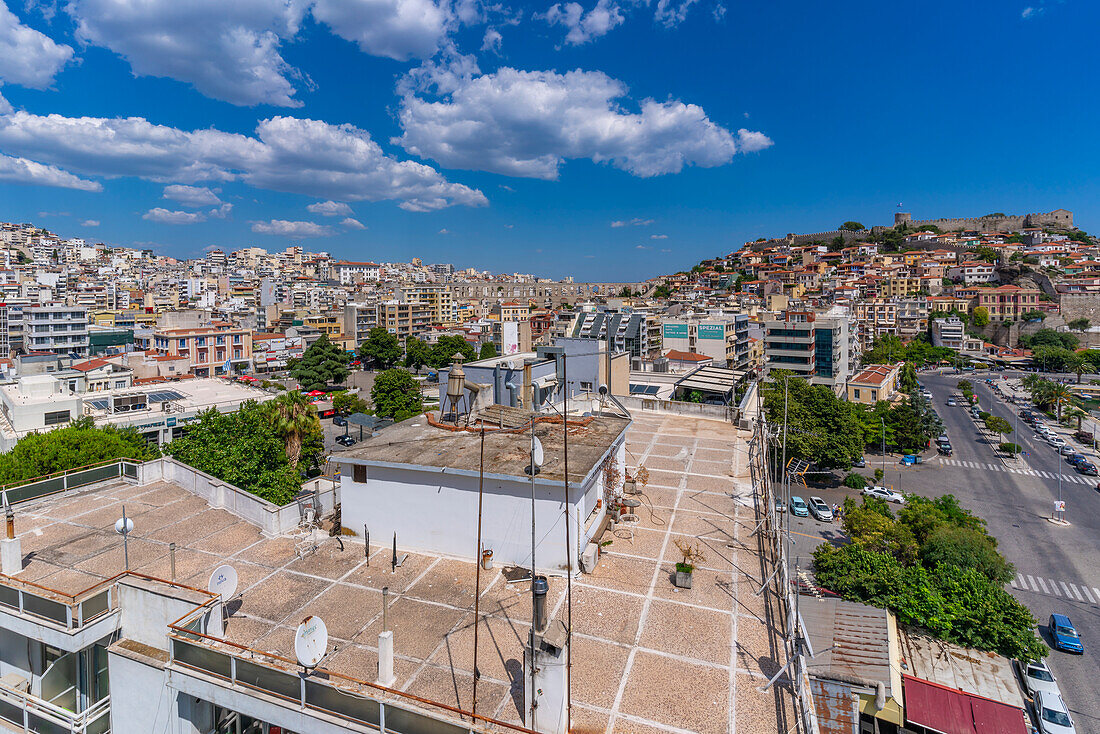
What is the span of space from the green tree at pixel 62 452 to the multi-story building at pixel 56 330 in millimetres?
57343

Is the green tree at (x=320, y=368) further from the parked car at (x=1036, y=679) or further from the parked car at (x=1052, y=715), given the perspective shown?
the parked car at (x=1052, y=715)

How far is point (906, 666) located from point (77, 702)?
21.7m

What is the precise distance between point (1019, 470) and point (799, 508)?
2627cm

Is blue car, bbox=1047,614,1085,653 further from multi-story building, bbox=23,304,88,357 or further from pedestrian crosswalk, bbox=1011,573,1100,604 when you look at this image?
multi-story building, bbox=23,304,88,357

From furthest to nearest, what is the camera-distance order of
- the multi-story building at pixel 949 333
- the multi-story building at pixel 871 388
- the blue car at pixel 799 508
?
1. the multi-story building at pixel 949 333
2. the multi-story building at pixel 871 388
3. the blue car at pixel 799 508

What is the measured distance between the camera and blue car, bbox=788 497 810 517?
125ft

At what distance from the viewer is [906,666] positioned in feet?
59.3

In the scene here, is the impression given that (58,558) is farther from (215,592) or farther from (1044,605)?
(1044,605)

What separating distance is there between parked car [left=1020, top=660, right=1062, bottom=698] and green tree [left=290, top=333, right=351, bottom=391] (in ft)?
225

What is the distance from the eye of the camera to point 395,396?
173 ft

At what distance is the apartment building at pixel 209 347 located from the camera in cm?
6706

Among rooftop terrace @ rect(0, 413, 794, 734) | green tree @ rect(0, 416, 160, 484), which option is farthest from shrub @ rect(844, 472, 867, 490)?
green tree @ rect(0, 416, 160, 484)

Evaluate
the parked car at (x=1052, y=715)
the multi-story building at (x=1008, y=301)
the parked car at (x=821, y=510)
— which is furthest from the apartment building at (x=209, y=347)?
the multi-story building at (x=1008, y=301)

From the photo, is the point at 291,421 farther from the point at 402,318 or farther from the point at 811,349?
the point at 402,318
